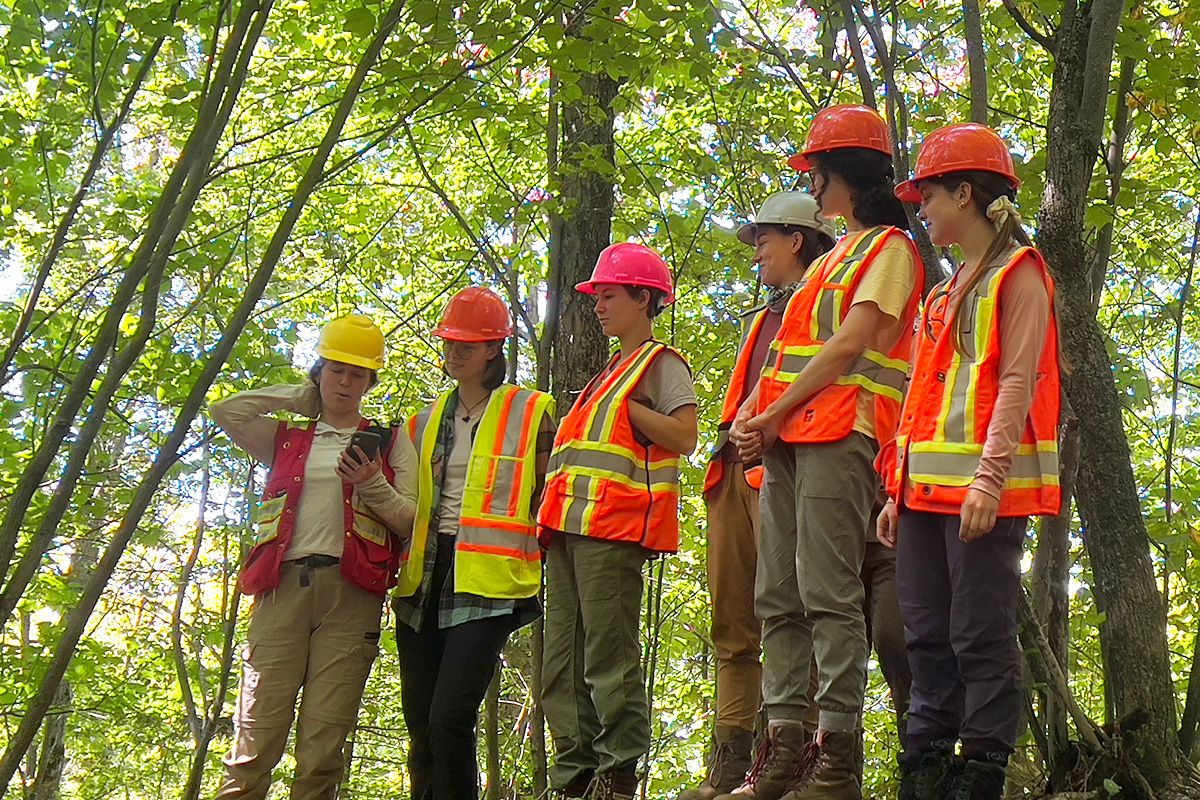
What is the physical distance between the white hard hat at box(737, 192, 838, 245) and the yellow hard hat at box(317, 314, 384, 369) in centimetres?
154

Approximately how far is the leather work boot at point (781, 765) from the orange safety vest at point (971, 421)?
793 millimetres

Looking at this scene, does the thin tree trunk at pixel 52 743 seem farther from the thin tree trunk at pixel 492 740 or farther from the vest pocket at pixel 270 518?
the vest pocket at pixel 270 518

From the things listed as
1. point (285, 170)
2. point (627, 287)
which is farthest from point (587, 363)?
point (285, 170)

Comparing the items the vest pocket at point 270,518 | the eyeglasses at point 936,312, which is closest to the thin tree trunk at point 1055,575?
the eyeglasses at point 936,312

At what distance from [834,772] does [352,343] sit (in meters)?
2.42

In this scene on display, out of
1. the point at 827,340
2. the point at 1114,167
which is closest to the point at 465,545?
the point at 827,340

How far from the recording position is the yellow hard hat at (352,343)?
432 centimetres

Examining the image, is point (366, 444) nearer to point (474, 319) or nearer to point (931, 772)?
point (474, 319)

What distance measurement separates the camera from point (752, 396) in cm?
362

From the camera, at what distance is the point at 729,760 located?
12.1 ft

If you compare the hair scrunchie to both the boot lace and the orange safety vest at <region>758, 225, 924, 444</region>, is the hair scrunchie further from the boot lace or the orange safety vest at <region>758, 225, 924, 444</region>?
the boot lace

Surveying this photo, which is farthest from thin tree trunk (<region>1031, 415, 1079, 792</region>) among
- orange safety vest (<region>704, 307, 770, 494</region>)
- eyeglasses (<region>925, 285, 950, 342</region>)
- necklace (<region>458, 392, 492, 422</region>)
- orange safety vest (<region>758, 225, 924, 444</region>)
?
necklace (<region>458, 392, 492, 422</region>)

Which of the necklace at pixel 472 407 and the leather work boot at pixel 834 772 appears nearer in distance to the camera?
the leather work boot at pixel 834 772

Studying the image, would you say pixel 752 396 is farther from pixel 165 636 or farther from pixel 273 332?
pixel 165 636
